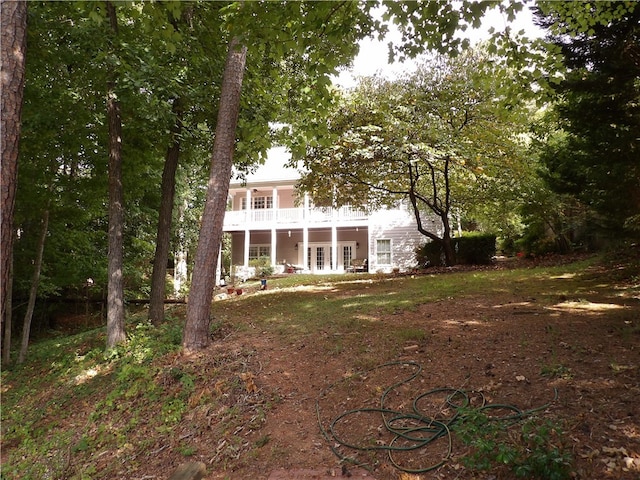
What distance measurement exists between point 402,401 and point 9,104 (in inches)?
168

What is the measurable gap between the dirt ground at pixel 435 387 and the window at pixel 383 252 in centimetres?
1533

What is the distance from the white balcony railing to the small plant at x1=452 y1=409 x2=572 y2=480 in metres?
18.7

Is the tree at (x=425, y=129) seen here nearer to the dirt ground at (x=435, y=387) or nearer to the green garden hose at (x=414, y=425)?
the dirt ground at (x=435, y=387)

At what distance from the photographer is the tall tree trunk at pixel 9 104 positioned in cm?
298

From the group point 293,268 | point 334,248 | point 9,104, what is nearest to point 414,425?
point 9,104

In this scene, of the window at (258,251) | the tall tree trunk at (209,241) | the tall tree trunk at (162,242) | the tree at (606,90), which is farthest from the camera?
the window at (258,251)

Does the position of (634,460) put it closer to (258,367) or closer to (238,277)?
(258,367)

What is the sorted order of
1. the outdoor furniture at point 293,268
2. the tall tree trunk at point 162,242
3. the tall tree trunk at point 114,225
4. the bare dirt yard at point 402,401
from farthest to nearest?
the outdoor furniture at point 293,268
the tall tree trunk at point 162,242
the tall tree trunk at point 114,225
the bare dirt yard at point 402,401

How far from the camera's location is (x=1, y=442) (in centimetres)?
519

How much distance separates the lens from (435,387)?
4082 millimetres

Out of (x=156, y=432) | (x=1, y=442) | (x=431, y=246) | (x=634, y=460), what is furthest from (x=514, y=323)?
(x=431, y=246)

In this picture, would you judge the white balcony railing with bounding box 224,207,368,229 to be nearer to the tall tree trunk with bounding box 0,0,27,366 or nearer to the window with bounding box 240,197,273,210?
the window with bounding box 240,197,273,210

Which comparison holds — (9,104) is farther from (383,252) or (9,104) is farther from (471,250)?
(383,252)

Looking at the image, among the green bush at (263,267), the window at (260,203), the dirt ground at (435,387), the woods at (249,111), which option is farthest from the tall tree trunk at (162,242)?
the window at (260,203)
